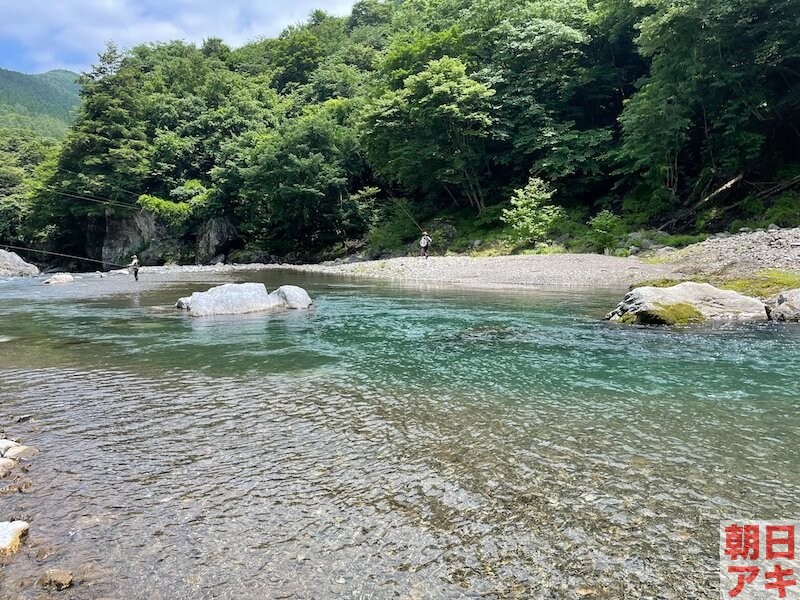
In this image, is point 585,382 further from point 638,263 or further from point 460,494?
point 638,263

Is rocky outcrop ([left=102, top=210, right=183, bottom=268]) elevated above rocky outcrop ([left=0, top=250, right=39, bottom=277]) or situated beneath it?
elevated above

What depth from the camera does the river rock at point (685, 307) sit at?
11.0m

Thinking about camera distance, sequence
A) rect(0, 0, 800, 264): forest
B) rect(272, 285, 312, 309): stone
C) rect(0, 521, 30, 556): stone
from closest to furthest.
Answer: rect(0, 521, 30, 556): stone, rect(272, 285, 312, 309): stone, rect(0, 0, 800, 264): forest

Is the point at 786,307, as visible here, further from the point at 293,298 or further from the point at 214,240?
the point at 214,240

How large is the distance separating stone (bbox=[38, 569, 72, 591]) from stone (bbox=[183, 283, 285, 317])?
1130 centimetres

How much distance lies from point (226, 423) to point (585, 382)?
458 cm

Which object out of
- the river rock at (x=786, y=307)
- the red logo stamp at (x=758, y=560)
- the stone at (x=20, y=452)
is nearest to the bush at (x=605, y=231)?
the river rock at (x=786, y=307)

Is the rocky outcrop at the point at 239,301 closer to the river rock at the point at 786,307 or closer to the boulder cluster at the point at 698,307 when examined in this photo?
the boulder cluster at the point at 698,307

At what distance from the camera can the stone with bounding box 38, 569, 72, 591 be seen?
3.01 m

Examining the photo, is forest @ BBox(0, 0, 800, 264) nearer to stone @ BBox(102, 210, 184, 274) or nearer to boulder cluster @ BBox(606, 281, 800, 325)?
stone @ BBox(102, 210, 184, 274)

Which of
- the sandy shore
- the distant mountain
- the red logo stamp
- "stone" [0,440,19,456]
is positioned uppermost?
the distant mountain

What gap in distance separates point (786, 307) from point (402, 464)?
1039cm

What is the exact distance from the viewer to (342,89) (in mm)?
60500

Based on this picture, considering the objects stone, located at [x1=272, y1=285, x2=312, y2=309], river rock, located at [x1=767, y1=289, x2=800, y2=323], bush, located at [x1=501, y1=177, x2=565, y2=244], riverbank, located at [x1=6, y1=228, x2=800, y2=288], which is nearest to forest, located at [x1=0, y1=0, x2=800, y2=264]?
bush, located at [x1=501, y1=177, x2=565, y2=244]
